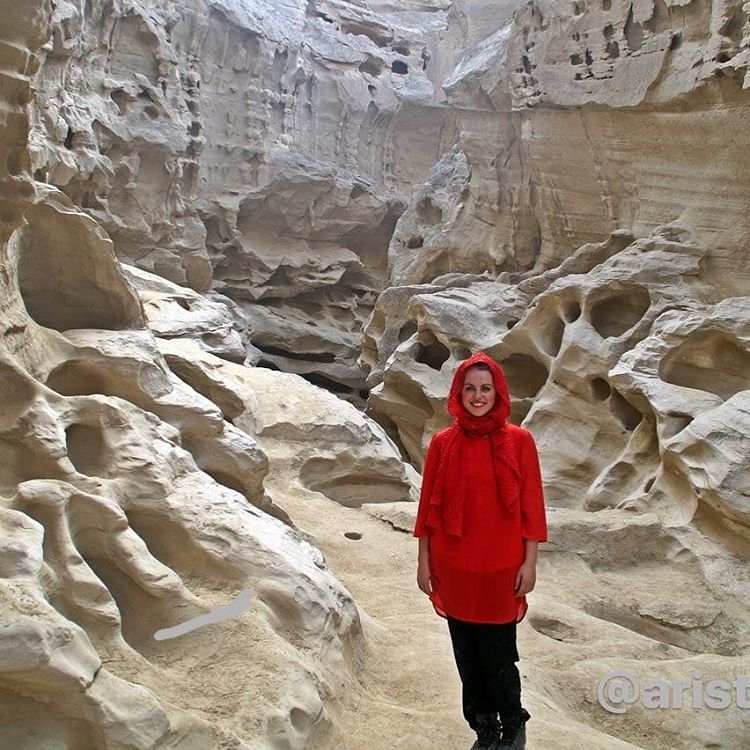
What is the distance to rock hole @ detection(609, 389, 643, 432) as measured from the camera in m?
8.40

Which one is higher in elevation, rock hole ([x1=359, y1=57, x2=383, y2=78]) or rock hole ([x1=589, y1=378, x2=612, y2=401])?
rock hole ([x1=359, y1=57, x2=383, y2=78])

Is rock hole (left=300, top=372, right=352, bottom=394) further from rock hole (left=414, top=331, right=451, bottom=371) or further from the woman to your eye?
the woman

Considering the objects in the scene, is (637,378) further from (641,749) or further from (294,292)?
(294,292)

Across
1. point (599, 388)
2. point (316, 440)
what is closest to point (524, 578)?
point (316, 440)

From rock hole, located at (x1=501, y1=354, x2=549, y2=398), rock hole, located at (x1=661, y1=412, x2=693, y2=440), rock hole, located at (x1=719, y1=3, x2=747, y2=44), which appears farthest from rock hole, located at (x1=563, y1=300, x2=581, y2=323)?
rock hole, located at (x1=719, y1=3, x2=747, y2=44)

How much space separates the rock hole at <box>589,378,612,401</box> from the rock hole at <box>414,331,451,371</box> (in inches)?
122

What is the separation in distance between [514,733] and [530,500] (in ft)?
2.84

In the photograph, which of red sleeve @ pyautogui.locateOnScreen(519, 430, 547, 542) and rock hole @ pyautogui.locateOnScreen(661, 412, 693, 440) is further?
rock hole @ pyautogui.locateOnScreen(661, 412, 693, 440)

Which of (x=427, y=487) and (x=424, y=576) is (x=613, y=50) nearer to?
(x=427, y=487)

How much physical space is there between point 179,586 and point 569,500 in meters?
6.19

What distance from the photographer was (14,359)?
3.72 meters

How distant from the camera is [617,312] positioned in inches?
366

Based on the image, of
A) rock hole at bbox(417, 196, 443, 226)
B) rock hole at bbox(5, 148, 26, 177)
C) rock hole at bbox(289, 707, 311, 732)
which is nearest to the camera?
rock hole at bbox(289, 707, 311, 732)

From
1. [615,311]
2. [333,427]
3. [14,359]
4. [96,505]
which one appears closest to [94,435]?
[14,359]
